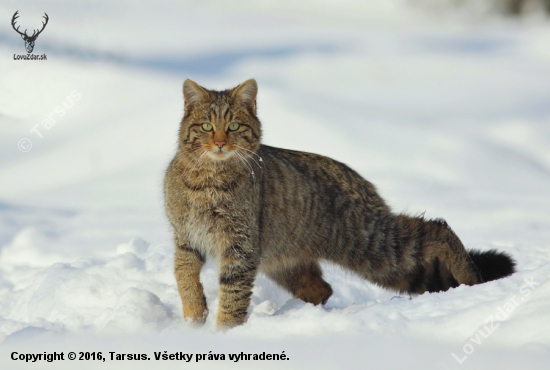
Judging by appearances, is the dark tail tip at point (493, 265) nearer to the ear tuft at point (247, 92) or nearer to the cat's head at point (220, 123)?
the cat's head at point (220, 123)

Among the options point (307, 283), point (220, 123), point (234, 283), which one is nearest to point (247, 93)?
point (220, 123)

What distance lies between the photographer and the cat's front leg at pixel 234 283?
5391 millimetres

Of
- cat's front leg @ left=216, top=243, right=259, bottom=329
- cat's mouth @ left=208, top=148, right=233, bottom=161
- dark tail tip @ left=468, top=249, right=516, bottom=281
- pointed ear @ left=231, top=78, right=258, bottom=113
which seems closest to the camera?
cat's mouth @ left=208, top=148, right=233, bottom=161

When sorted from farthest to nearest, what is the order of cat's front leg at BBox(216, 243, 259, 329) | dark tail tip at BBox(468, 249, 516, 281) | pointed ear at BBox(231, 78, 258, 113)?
1. dark tail tip at BBox(468, 249, 516, 281)
2. pointed ear at BBox(231, 78, 258, 113)
3. cat's front leg at BBox(216, 243, 259, 329)

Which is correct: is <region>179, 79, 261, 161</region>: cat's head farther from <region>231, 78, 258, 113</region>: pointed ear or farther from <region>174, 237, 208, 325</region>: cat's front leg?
<region>174, 237, 208, 325</region>: cat's front leg

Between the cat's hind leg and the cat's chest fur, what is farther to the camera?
the cat's hind leg

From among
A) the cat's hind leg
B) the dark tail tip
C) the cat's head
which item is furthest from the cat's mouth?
the dark tail tip

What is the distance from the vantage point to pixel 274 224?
582 centimetres

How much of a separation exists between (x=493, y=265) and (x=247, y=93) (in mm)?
2837

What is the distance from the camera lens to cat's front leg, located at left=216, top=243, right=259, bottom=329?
5391 mm

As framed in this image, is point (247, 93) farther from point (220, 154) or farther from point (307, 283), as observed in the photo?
point (307, 283)

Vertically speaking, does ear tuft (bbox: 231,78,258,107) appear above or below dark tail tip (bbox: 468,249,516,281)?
above

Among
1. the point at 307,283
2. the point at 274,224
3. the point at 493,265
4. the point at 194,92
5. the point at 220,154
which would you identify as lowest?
the point at 307,283

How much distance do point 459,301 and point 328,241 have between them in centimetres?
157
